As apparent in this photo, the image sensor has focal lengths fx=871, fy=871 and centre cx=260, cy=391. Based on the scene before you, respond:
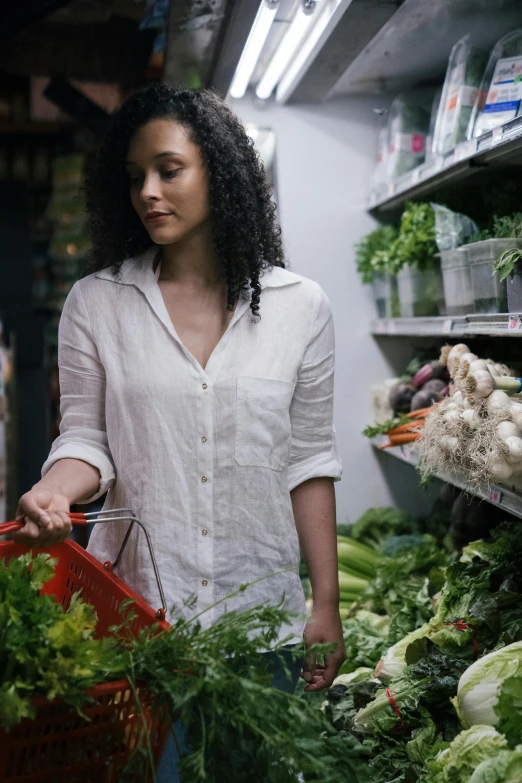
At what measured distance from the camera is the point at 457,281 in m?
3.22

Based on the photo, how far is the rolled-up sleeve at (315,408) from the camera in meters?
2.16

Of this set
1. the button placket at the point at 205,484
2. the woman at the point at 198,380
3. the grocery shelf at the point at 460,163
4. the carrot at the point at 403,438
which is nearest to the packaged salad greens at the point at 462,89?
the grocery shelf at the point at 460,163

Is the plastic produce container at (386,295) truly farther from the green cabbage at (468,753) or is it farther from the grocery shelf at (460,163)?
the green cabbage at (468,753)

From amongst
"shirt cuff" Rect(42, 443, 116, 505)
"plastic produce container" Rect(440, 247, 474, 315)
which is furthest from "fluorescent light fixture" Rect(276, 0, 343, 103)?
"shirt cuff" Rect(42, 443, 116, 505)

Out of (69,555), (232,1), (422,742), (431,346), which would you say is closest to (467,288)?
(431,346)

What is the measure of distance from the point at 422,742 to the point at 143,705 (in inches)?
47.1

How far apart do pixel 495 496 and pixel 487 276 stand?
2.50ft

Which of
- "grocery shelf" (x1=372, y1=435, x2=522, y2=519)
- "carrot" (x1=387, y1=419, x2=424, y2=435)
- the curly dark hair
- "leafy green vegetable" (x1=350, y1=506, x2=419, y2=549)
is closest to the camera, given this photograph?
the curly dark hair

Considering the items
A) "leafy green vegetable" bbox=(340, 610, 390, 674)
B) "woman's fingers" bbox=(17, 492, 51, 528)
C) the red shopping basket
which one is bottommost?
"leafy green vegetable" bbox=(340, 610, 390, 674)

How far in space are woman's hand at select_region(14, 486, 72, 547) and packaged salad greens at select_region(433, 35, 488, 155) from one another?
2.22m

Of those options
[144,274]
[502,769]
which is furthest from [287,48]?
[502,769]

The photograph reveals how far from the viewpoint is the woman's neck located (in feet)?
7.04

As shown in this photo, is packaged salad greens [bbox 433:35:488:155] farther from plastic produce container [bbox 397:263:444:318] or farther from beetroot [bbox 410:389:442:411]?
beetroot [bbox 410:389:442:411]

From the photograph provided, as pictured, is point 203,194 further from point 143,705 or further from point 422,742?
→ point 422,742
